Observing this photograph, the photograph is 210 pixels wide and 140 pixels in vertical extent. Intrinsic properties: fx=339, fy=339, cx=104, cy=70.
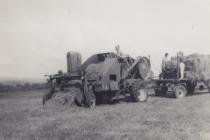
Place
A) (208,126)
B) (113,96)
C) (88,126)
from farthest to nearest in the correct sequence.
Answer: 1. (113,96)
2. (88,126)
3. (208,126)

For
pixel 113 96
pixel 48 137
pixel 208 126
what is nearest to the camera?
pixel 48 137

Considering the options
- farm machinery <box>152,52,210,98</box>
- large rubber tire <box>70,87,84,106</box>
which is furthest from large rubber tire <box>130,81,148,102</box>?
large rubber tire <box>70,87,84,106</box>

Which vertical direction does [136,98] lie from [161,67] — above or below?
below

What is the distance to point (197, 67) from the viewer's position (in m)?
25.1

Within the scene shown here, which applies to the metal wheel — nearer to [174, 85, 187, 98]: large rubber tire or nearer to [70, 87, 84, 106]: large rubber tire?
[70, 87, 84, 106]: large rubber tire

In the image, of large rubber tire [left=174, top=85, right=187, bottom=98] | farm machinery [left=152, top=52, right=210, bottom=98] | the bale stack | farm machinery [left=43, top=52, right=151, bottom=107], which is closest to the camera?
farm machinery [left=43, top=52, right=151, bottom=107]

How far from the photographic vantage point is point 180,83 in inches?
957

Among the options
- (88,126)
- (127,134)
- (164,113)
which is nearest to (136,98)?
(164,113)

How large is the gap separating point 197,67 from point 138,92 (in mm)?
6183

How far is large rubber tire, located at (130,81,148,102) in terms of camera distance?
2125 cm

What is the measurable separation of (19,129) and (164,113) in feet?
20.9

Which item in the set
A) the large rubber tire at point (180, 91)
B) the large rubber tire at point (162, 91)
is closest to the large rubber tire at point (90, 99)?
the large rubber tire at point (180, 91)

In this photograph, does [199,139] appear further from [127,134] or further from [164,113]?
[164,113]

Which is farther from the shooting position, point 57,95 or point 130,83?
point 130,83
